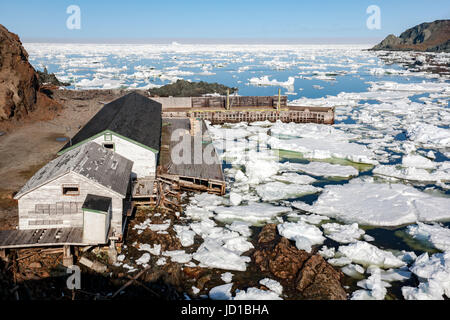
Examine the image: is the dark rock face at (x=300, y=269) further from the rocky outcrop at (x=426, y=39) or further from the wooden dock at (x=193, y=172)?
the rocky outcrop at (x=426, y=39)

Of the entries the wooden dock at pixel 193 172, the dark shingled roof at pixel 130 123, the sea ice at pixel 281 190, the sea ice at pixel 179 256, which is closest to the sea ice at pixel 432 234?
the sea ice at pixel 281 190

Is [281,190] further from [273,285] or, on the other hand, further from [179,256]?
[273,285]

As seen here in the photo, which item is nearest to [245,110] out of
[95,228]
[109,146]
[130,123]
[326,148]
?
[326,148]

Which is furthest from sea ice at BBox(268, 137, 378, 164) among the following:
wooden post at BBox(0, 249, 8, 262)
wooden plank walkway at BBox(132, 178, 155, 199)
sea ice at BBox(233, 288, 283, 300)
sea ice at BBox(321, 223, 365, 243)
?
wooden post at BBox(0, 249, 8, 262)

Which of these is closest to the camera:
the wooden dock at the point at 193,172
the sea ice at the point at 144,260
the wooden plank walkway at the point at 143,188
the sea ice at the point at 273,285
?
the sea ice at the point at 273,285

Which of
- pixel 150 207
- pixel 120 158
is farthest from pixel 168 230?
pixel 120 158

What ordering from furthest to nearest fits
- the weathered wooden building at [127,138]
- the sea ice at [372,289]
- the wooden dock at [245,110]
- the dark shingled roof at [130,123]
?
1. the wooden dock at [245,110]
2. the dark shingled roof at [130,123]
3. the weathered wooden building at [127,138]
4. the sea ice at [372,289]
